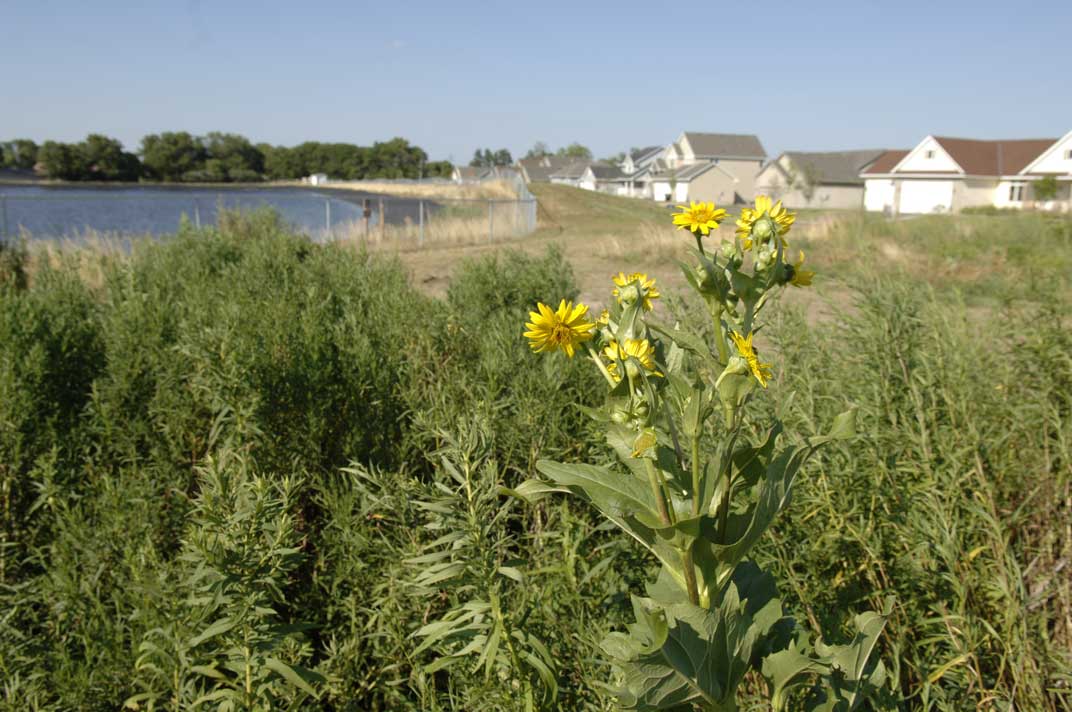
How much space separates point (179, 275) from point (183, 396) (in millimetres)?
2730

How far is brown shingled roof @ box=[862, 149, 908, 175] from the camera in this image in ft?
192

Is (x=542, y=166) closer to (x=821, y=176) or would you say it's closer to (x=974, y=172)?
(x=821, y=176)

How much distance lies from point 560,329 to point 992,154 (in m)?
64.6

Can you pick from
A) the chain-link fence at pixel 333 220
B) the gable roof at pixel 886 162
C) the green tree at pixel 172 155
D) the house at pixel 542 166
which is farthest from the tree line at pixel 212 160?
the gable roof at pixel 886 162

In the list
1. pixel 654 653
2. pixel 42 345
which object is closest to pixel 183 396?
pixel 42 345

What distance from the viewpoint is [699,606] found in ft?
4.75

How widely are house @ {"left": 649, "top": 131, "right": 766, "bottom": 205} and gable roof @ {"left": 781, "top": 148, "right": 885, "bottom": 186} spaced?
559 cm

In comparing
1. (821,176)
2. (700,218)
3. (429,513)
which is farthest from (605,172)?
(700,218)

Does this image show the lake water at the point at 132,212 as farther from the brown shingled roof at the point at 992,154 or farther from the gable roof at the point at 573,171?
the gable roof at the point at 573,171

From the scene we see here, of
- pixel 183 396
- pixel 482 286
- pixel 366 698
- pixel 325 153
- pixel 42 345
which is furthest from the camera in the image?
pixel 325 153

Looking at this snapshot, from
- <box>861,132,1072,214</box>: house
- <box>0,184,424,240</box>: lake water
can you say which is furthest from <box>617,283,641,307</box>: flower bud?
<box>861,132,1072,214</box>: house

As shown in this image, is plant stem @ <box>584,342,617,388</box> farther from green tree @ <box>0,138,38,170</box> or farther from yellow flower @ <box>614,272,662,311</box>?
green tree @ <box>0,138,38,170</box>

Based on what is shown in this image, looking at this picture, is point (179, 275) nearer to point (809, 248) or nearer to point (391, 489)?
point (391, 489)

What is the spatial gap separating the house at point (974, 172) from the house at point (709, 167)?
1454 centimetres
